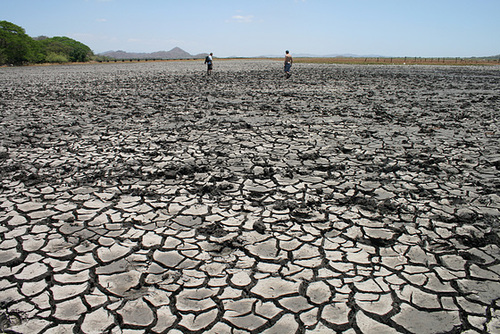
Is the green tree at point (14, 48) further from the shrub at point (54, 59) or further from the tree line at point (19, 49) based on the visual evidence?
the shrub at point (54, 59)

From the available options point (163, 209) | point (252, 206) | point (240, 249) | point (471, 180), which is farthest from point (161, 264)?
point (471, 180)

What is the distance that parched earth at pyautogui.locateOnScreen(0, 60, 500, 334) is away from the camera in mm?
2502

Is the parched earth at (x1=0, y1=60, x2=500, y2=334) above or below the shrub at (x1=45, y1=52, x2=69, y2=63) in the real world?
below

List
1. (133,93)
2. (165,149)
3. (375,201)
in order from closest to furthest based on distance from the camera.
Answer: (375,201), (165,149), (133,93)

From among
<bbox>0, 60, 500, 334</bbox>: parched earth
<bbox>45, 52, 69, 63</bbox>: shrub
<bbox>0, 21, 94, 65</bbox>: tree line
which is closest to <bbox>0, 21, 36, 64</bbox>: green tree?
<bbox>0, 21, 94, 65</bbox>: tree line

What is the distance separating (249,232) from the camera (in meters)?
3.63

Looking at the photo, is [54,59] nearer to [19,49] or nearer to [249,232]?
[19,49]

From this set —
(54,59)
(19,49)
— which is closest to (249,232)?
(19,49)

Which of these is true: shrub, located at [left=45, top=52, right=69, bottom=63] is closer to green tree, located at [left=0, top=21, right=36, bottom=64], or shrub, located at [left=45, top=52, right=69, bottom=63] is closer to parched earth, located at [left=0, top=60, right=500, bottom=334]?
green tree, located at [left=0, top=21, right=36, bottom=64]

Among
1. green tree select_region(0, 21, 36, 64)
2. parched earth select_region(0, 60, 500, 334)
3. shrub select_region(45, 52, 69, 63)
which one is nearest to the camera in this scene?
parched earth select_region(0, 60, 500, 334)

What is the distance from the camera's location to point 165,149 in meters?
6.68

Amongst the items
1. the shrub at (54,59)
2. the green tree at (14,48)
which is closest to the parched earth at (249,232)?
the green tree at (14,48)

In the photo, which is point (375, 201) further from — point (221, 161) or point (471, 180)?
point (221, 161)

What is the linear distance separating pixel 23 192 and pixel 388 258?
4.68 m
